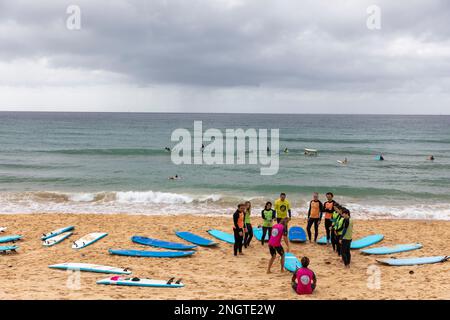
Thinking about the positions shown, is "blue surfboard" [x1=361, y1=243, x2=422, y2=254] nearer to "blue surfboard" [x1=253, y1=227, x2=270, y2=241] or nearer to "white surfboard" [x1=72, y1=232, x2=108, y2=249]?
"blue surfboard" [x1=253, y1=227, x2=270, y2=241]

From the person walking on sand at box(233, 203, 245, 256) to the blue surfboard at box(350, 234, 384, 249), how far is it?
4.02 metres

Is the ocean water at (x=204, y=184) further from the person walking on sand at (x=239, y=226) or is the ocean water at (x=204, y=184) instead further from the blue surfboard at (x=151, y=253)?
the person walking on sand at (x=239, y=226)

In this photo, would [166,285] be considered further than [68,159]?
No

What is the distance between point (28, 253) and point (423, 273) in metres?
11.9

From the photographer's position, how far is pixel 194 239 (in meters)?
13.2

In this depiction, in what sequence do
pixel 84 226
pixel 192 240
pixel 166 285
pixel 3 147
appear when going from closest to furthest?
pixel 166 285
pixel 192 240
pixel 84 226
pixel 3 147

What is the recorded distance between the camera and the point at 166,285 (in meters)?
8.88

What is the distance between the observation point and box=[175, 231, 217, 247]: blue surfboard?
12.8m

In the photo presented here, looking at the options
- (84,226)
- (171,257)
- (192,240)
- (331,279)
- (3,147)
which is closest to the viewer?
(331,279)

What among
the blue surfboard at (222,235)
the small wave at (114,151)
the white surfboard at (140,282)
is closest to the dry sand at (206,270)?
the white surfboard at (140,282)

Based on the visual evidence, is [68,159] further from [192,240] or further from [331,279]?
[331,279]

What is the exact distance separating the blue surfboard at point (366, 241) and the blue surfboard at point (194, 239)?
494 cm

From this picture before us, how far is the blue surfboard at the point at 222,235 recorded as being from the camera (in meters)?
13.4
